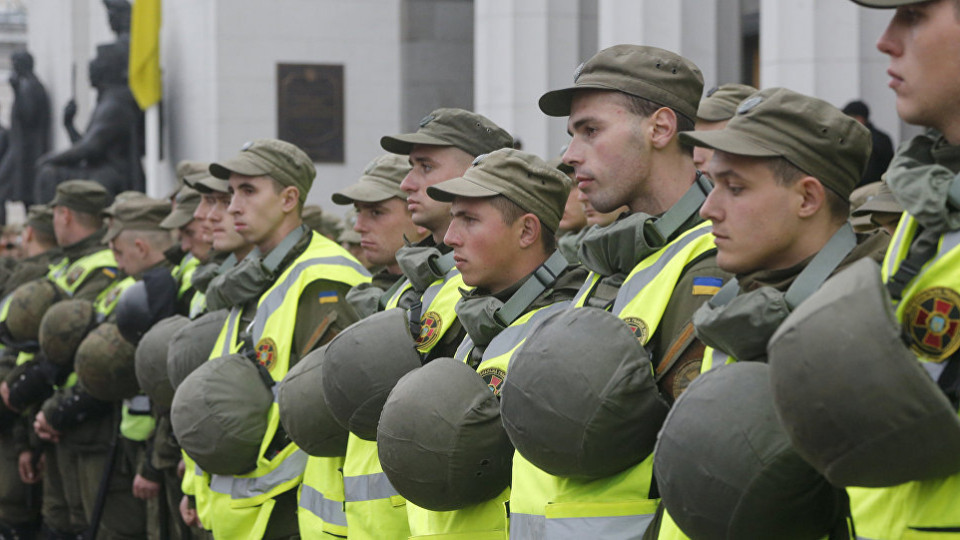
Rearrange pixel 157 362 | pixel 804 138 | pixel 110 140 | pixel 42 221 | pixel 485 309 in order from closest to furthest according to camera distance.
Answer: pixel 804 138 → pixel 485 309 → pixel 157 362 → pixel 42 221 → pixel 110 140

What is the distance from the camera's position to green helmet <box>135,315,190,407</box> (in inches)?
290

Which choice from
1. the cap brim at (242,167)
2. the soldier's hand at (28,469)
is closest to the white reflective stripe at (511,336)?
the cap brim at (242,167)

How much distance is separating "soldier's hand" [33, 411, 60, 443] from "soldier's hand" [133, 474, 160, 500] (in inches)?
58.9

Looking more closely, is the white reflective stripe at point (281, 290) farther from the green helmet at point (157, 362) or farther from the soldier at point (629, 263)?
the soldier at point (629, 263)

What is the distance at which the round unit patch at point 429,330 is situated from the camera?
16.8 feet

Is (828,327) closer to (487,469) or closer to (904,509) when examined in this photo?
(904,509)

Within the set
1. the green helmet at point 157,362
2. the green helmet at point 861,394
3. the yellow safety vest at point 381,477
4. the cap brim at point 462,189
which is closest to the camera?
the green helmet at point 861,394

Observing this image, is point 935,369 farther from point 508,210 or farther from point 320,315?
point 320,315

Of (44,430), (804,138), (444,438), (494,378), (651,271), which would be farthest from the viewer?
(44,430)

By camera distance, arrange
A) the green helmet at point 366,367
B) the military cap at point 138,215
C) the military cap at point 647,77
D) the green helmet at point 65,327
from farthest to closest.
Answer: the green helmet at point 65,327 < the military cap at point 138,215 < the green helmet at point 366,367 < the military cap at point 647,77

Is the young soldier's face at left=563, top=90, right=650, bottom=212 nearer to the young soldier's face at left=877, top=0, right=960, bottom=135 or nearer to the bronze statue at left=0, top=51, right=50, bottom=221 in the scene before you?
the young soldier's face at left=877, top=0, right=960, bottom=135

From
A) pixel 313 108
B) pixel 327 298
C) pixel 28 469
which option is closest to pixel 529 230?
pixel 327 298

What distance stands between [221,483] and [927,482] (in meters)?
4.17

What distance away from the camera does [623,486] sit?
12.3 ft
